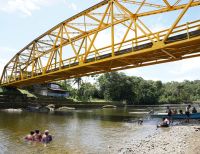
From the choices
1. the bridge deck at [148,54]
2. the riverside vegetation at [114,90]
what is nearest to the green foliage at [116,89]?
the riverside vegetation at [114,90]

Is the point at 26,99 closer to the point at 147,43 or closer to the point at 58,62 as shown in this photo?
the point at 58,62

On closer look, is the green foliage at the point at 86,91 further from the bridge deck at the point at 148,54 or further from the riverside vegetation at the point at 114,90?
the bridge deck at the point at 148,54

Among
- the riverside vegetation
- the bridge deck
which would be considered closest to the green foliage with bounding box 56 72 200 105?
the riverside vegetation

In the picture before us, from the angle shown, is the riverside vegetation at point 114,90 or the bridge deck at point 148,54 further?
the riverside vegetation at point 114,90

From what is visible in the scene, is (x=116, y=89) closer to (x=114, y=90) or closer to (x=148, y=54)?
(x=114, y=90)

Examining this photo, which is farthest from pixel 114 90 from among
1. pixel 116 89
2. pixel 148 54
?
pixel 148 54

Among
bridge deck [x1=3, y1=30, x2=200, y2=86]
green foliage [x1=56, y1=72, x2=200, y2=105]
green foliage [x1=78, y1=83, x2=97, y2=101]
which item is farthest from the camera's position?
green foliage [x1=56, y1=72, x2=200, y2=105]

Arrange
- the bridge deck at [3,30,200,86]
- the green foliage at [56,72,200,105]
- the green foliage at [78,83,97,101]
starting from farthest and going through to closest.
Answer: the green foliage at [56,72,200,105], the green foliage at [78,83,97,101], the bridge deck at [3,30,200,86]

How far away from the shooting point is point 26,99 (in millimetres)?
69438

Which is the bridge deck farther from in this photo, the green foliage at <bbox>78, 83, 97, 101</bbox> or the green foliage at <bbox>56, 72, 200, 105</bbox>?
the green foliage at <bbox>56, 72, 200, 105</bbox>

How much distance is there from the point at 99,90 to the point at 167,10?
275 ft

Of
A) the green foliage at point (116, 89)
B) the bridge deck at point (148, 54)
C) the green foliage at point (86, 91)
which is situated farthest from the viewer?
the green foliage at point (116, 89)

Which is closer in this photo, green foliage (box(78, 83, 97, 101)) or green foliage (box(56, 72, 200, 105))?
green foliage (box(78, 83, 97, 101))

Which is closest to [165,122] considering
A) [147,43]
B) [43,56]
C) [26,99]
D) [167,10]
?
[147,43]
